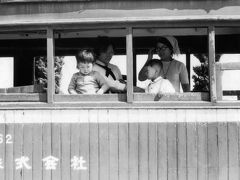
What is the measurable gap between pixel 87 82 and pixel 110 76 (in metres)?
0.32

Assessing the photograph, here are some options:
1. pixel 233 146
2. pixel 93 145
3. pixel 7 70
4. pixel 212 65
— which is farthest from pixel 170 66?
pixel 7 70

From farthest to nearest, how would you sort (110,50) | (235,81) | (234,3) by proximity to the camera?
(235,81) → (110,50) → (234,3)

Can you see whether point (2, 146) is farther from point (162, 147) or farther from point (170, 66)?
point (170, 66)

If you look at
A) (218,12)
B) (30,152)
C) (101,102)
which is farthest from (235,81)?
(30,152)

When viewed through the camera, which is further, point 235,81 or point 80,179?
point 235,81

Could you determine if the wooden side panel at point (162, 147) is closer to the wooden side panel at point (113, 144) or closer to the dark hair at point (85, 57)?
the wooden side panel at point (113, 144)

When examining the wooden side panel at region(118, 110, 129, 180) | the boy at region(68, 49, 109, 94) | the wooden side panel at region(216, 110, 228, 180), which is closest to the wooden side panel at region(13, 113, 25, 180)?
the boy at region(68, 49, 109, 94)

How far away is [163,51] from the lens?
222 inches

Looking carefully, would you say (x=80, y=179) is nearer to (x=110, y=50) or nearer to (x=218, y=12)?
(x=110, y=50)

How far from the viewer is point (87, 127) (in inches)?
212

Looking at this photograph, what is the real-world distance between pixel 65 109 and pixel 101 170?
0.80m

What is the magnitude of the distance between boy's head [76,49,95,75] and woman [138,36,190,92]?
616 millimetres

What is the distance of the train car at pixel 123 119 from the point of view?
5312mm

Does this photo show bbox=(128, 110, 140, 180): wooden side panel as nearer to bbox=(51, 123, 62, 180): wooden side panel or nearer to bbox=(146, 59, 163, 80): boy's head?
bbox=(146, 59, 163, 80): boy's head
